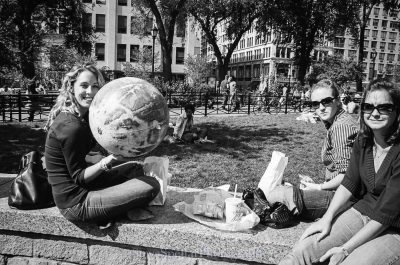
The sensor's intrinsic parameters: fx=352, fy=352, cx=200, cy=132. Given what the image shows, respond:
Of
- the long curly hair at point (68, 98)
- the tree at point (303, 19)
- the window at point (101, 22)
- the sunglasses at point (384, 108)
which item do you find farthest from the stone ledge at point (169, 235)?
the window at point (101, 22)

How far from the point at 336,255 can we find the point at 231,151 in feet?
21.6

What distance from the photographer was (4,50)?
11.5 m

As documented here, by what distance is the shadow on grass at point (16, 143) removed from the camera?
24.3ft

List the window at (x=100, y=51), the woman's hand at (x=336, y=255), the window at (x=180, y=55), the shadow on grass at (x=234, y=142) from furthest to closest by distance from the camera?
the window at (x=180, y=55) < the window at (x=100, y=51) < the shadow on grass at (x=234, y=142) < the woman's hand at (x=336, y=255)

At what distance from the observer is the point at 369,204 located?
8.68 ft

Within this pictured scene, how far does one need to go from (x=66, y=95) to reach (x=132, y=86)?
0.65 metres

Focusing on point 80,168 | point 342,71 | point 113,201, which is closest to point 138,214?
point 113,201

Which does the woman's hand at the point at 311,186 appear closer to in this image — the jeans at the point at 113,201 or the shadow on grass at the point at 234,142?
the jeans at the point at 113,201

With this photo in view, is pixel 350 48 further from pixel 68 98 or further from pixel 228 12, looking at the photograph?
pixel 68 98

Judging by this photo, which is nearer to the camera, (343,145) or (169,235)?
(169,235)

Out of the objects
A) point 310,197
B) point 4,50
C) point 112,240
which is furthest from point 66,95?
point 4,50

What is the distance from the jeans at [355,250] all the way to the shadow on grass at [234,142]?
18.4ft

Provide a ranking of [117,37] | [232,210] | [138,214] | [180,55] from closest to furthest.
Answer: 1. [232,210]
2. [138,214]
3. [117,37]
4. [180,55]

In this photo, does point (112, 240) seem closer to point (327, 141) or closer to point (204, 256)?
point (204, 256)
